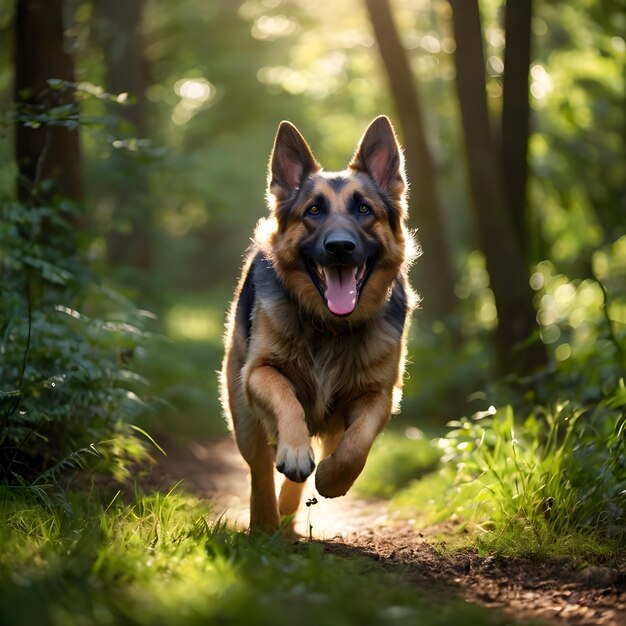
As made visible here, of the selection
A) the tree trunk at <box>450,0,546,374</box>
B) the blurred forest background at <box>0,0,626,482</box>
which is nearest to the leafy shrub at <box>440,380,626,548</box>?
the blurred forest background at <box>0,0,626,482</box>

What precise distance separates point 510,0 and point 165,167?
3.84 metres

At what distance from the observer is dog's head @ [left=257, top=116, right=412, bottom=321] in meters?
5.23

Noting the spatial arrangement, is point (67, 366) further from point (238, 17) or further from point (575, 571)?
point (238, 17)

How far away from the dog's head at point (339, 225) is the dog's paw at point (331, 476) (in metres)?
0.92

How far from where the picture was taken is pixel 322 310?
5.43 metres

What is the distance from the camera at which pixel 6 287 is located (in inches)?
251

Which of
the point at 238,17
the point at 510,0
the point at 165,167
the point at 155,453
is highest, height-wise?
the point at 238,17

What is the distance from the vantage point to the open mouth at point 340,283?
519 centimetres

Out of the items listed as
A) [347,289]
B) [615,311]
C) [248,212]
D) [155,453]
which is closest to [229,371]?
[347,289]

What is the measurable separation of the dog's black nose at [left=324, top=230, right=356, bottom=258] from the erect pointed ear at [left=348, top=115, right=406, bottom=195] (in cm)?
82

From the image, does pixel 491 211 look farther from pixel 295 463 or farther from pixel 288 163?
pixel 295 463

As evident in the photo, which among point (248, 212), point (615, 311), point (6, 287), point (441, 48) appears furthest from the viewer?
point (248, 212)

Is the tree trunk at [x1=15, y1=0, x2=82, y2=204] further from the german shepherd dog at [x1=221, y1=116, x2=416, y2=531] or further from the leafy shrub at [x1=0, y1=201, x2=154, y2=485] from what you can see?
the german shepherd dog at [x1=221, y1=116, x2=416, y2=531]

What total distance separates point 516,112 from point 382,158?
3.11 metres
